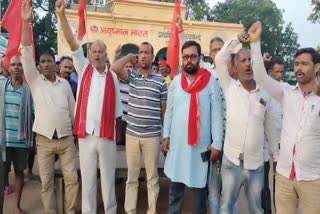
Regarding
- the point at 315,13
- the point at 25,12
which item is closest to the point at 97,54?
the point at 25,12

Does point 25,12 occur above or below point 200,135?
above

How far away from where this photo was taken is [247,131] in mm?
3928

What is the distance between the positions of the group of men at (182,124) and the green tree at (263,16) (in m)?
39.9

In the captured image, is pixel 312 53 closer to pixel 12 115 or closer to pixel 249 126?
pixel 249 126

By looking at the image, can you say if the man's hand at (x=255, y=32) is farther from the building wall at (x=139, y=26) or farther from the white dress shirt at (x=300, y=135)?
the building wall at (x=139, y=26)

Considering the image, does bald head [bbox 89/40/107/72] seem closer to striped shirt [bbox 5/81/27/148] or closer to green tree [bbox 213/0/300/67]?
striped shirt [bbox 5/81/27/148]

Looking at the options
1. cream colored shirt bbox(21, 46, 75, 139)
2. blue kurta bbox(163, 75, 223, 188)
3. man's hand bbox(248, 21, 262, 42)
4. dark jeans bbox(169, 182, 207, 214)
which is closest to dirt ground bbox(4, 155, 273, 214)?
dark jeans bbox(169, 182, 207, 214)

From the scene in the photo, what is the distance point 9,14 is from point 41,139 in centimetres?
185

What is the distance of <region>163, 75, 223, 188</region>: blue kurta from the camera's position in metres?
4.40

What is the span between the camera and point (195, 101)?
441 centimetres

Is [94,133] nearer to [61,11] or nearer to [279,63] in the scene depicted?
[61,11]

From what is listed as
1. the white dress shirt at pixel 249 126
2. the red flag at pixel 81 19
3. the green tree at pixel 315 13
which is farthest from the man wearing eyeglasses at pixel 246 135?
the green tree at pixel 315 13

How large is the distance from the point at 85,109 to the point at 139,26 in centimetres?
1524

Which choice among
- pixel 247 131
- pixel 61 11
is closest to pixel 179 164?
pixel 247 131
